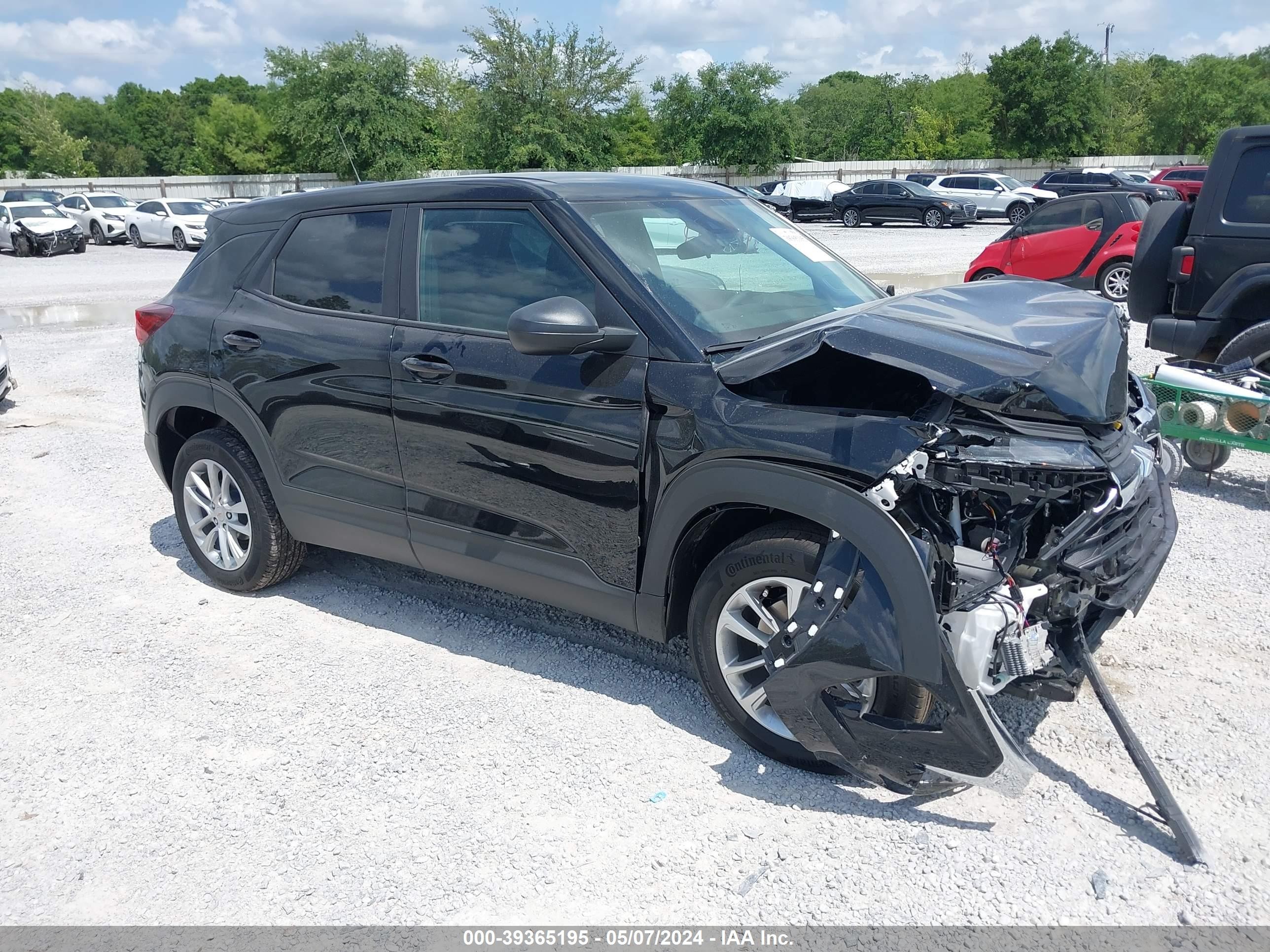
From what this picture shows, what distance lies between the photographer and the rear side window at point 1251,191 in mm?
6844

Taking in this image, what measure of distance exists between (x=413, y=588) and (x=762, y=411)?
2614mm

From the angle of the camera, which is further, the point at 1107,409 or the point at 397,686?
the point at 397,686

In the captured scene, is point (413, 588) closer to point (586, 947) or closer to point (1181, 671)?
point (586, 947)

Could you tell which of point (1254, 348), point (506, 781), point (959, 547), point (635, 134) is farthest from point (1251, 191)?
point (635, 134)

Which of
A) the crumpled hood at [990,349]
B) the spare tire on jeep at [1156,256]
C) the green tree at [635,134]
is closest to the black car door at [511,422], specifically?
the crumpled hood at [990,349]

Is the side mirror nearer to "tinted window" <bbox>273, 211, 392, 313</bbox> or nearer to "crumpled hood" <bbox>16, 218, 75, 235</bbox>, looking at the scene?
"tinted window" <bbox>273, 211, 392, 313</bbox>

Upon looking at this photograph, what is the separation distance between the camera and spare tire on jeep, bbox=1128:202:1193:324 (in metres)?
7.25

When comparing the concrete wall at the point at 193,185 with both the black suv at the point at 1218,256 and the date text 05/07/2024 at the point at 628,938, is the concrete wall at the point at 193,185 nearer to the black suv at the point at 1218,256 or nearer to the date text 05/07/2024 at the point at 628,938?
the black suv at the point at 1218,256

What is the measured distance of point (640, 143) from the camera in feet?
241

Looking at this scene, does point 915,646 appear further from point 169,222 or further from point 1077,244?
point 169,222

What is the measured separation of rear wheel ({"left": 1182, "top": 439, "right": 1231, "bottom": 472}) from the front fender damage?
163 inches

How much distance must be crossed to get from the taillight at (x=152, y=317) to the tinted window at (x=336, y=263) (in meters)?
0.80

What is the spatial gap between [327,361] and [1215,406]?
4.95 m

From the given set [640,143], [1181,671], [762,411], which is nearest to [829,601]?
[762,411]
